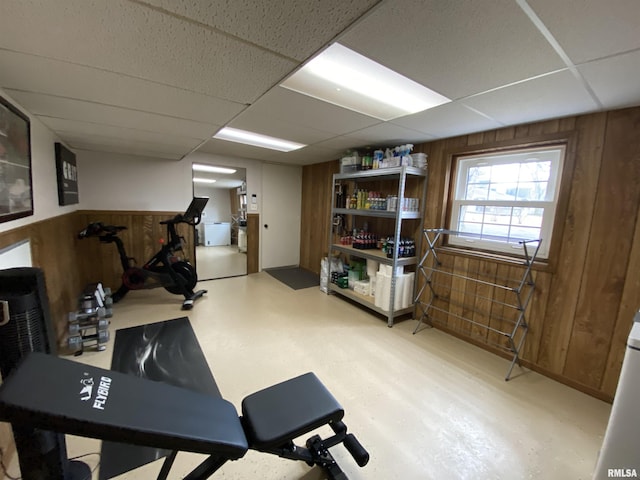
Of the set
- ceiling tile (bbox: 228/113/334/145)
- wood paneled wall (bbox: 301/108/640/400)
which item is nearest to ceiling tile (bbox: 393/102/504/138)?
wood paneled wall (bbox: 301/108/640/400)

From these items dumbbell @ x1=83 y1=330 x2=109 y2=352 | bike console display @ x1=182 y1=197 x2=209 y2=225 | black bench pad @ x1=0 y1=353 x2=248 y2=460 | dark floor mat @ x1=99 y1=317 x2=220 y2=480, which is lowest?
dark floor mat @ x1=99 y1=317 x2=220 y2=480

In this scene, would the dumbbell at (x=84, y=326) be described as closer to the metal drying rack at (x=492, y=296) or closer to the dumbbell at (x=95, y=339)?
the dumbbell at (x=95, y=339)

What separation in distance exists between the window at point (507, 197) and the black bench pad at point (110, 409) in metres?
2.45

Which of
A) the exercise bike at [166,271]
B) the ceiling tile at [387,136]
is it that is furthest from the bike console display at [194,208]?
the ceiling tile at [387,136]

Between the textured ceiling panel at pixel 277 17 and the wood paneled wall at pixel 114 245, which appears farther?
the wood paneled wall at pixel 114 245

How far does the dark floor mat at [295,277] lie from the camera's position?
15.1 feet

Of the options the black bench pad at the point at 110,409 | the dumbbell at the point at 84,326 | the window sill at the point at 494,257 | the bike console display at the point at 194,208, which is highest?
the bike console display at the point at 194,208

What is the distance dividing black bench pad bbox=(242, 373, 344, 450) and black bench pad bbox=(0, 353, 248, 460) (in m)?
0.17

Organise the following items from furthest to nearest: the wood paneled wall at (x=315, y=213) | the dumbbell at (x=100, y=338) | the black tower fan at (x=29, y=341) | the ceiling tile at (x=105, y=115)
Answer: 1. the wood paneled wall at (x=315, y=213)
2. the dumbbell at (x=100, y=338)
3. the ceiling tile at (x=105, y=115)
4. the black tower fan at (x=29, y=341)

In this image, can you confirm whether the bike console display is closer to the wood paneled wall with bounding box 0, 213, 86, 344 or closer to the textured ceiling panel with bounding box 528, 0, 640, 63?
the wood paneled wall with bounding box 0, 213, 86, 344

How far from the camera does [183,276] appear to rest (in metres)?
3.62

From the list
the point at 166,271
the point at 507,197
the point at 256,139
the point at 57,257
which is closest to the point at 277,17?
the point at 256,139

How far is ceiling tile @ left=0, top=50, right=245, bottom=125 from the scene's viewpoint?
1303 millimetres

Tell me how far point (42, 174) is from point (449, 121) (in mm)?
3615
